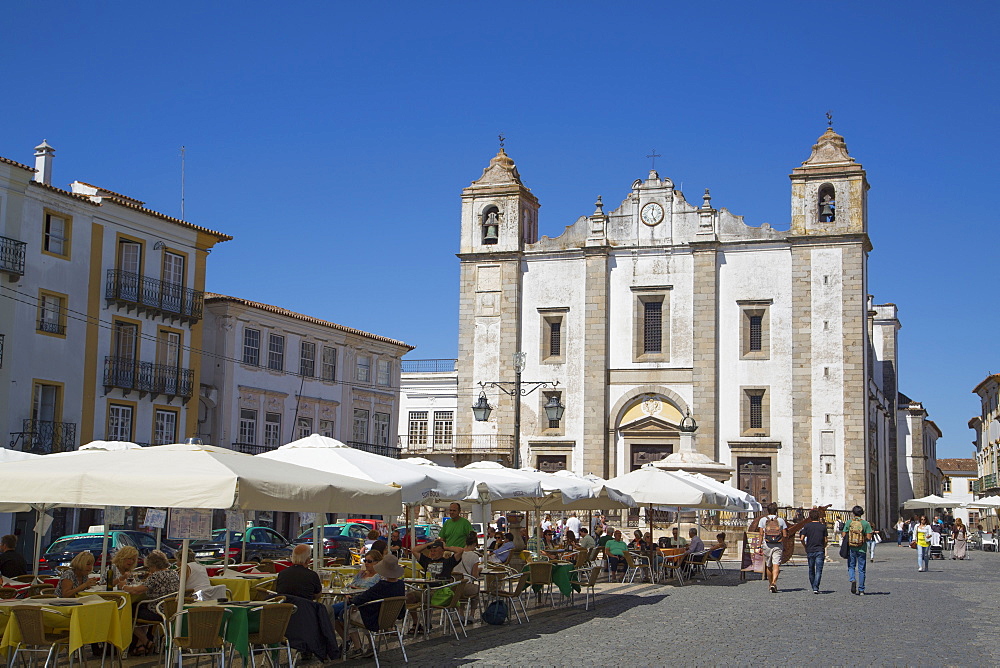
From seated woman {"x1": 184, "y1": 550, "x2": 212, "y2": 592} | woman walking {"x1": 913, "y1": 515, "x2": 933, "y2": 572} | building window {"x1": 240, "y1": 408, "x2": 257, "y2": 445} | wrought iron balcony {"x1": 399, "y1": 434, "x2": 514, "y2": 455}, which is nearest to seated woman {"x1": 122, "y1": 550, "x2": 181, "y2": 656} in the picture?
seated woman {"x1": 184, "y1": 550, "x2": 212, "y2": 592}

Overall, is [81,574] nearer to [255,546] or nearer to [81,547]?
[81,547]

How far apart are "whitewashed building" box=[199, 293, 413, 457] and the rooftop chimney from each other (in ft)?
24.7

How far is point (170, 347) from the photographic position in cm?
3634

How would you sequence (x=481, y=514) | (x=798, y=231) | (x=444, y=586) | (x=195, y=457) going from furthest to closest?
(x=798, y=231)
(x=481, y=514)
(x=444, y=586)
(x=195, y=457)

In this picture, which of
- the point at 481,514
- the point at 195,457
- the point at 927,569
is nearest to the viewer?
the point at 195,457

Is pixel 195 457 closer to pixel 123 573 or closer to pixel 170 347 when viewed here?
pixel 123 573

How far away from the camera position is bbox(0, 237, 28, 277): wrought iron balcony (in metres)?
30.2

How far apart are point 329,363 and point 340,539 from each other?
1723 cm

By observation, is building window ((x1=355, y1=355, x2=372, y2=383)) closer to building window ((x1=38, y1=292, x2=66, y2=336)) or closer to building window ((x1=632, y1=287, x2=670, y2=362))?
building window ((x1=632, y1=287, x2=670, y2=362))

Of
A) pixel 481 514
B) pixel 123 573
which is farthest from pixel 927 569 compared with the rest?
pixel 123 573

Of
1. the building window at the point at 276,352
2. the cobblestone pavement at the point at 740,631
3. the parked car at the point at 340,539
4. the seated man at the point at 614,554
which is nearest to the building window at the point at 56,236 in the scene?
the parked car at the point at 340,539

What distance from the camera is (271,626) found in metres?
10.3

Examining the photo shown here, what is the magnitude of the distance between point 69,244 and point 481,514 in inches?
749

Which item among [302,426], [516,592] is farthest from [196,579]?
[302,426]
